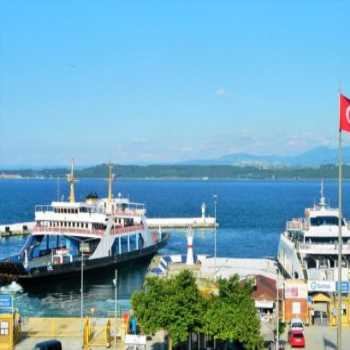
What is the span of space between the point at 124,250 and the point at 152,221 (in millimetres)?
40147

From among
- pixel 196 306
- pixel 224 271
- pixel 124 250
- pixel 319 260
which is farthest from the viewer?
pixel 124 250

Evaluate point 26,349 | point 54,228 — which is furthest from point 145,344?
point 54,228

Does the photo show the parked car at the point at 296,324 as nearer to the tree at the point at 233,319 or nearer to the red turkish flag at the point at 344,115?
the tree at the point at 233,319

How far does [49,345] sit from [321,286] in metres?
14.8

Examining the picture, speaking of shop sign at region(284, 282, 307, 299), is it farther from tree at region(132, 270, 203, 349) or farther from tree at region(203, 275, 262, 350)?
tree at region(132, 270, 203, 349)

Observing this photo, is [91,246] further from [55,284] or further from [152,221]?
[152,221]

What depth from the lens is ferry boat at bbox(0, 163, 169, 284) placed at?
5622 centimetres

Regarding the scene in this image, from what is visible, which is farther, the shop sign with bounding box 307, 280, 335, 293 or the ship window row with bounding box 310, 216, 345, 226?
the ship window row with bounding box 310, 216, 345, 226

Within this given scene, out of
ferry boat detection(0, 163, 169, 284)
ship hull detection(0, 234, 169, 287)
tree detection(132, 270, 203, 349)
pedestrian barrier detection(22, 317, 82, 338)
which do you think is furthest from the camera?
ferry boat detection(0, 163, 169, 284)

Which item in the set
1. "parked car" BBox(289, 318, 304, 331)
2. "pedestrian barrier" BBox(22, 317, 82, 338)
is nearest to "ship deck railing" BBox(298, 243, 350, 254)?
"parked car" BBox(289, 318, 304, 331)

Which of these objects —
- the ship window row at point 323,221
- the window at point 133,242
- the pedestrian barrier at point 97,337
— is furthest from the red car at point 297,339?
the window at point 133,242

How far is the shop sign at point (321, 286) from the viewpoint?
115 ft

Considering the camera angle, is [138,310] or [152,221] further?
[152,221]

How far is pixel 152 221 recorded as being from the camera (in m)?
107
